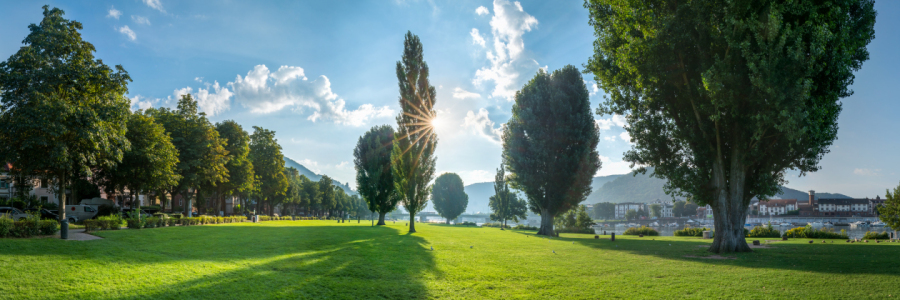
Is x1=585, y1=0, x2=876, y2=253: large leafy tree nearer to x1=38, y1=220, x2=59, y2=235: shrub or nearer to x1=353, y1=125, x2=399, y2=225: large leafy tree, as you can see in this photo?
x1=353, y1=125, x2=399, y2=225: large leafy tree

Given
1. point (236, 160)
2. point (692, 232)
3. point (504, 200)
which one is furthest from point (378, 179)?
point (504, 200)

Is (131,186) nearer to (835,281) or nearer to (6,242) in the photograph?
(6,242)

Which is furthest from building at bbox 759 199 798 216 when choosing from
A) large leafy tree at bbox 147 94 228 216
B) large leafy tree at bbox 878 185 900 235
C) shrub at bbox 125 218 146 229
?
shrub at bbox 125 218 146 229

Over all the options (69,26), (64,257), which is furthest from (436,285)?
(69,26)

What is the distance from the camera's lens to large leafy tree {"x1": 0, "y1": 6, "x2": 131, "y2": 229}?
20.3 metres

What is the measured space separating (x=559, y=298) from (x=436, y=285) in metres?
3.03

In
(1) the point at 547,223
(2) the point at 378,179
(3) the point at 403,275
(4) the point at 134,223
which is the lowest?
(1) the point at 547,223

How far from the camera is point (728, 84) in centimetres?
1598

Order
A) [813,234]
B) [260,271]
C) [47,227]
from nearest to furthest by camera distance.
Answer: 1. [260,271]
2. [47,227]
3. [813,234]

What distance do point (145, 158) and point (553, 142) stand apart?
1333 inches

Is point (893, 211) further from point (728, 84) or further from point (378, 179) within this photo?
point (378, 179)

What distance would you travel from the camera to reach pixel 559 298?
339 inches

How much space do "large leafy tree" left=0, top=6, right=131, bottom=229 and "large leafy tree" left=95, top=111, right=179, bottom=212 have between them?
22.5ft

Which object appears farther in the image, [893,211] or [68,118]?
[893,211]
